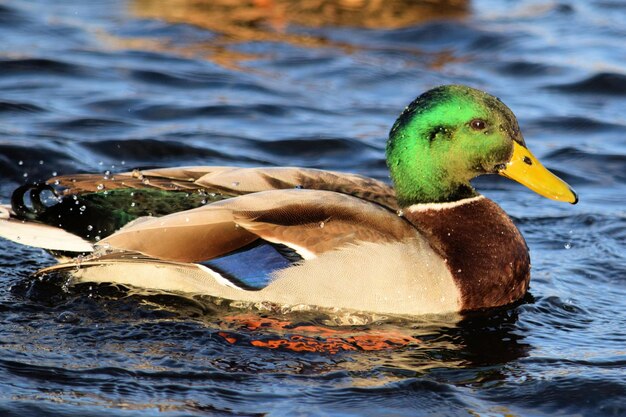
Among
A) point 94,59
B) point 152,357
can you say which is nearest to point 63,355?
point 152,357

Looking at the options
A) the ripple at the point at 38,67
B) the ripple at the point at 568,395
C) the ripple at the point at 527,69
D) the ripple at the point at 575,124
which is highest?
the ripple at the point at 527,69

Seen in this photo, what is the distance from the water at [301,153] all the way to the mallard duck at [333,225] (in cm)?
18

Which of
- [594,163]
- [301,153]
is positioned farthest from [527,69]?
[301,153]

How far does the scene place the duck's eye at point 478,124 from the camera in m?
Result: 6.21

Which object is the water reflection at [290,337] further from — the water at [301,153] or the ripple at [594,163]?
the ripple at [594,163]

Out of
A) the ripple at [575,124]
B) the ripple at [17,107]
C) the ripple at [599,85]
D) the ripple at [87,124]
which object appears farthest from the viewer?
the ripple at [599,85]

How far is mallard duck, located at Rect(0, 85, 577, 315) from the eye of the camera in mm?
5832

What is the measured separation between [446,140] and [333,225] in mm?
803

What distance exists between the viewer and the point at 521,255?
252 inches

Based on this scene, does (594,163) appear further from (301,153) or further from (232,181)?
(232,181)

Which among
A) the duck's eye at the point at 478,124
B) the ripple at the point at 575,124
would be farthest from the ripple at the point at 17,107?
the duck's eye at the point at 478,124

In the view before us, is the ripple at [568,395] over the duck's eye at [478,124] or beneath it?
beneath

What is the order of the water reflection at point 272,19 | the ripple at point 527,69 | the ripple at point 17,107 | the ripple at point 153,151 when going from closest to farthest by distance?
1. the ripple at point 153,151
2. the ripple at point 17,107
3. the ripple at point 527,69
4. the water reflection at point 272,19

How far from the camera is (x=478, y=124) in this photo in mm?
6219
